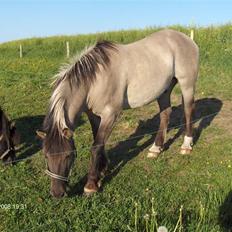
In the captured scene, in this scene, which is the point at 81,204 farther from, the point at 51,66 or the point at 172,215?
the point at 51,66

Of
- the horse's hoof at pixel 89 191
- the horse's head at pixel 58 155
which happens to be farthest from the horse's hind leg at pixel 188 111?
the horse's head at pixel 58 155

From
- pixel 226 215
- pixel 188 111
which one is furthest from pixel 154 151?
pixel 226 215

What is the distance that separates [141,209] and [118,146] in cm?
298

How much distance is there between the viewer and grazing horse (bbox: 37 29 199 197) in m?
4.74

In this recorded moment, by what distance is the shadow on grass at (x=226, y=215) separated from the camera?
4428 millimetres

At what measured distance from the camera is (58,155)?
4.69 m

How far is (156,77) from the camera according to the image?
620 centimetres

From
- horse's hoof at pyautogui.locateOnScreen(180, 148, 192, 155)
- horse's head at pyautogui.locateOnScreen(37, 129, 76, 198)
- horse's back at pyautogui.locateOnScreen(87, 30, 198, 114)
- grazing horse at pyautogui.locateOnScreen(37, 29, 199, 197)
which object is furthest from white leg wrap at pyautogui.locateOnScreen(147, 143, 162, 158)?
horse's head at pyautogui.locateOnScreen(37, 129, 76, 198)

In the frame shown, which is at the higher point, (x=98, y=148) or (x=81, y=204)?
(x=98, y=148)

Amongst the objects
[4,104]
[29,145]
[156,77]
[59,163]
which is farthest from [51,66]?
[59,163]

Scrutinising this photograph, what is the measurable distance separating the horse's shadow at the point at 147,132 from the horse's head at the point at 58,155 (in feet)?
2.05

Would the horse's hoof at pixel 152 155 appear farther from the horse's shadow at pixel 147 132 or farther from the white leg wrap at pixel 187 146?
the white leg wrap at pixel 187 146

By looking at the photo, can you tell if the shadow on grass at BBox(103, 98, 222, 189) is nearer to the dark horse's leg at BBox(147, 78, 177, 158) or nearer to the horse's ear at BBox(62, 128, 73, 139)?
the dark horse's leg at BBox(147, 78, 177, 158)

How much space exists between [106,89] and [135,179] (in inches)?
56.0
